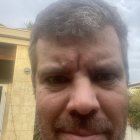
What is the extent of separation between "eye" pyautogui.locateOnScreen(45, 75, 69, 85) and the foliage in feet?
39.3

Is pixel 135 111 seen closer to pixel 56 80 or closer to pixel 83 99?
pixel 56 80

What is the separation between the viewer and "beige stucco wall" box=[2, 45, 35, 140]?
641 cm

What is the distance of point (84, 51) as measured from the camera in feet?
4.92

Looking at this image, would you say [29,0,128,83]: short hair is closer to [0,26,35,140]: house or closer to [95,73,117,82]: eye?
[95,73,117,82]: eye

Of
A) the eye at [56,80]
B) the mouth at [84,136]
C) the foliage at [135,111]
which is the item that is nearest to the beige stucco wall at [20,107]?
the eye at [56,80]

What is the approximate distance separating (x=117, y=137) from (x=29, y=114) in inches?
206

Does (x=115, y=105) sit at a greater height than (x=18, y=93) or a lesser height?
lesser

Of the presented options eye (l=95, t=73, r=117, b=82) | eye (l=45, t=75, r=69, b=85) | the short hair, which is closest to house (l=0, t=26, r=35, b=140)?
the short hair

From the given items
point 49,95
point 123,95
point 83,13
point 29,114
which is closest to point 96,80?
point 123,95

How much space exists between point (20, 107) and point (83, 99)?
526 cm

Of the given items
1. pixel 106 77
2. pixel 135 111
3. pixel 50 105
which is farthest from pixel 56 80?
pixel 135 111

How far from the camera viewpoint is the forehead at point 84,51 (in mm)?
1478

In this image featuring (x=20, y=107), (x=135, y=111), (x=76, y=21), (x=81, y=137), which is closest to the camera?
(x=81, y=137)

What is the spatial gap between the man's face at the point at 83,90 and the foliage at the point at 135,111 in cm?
1196
